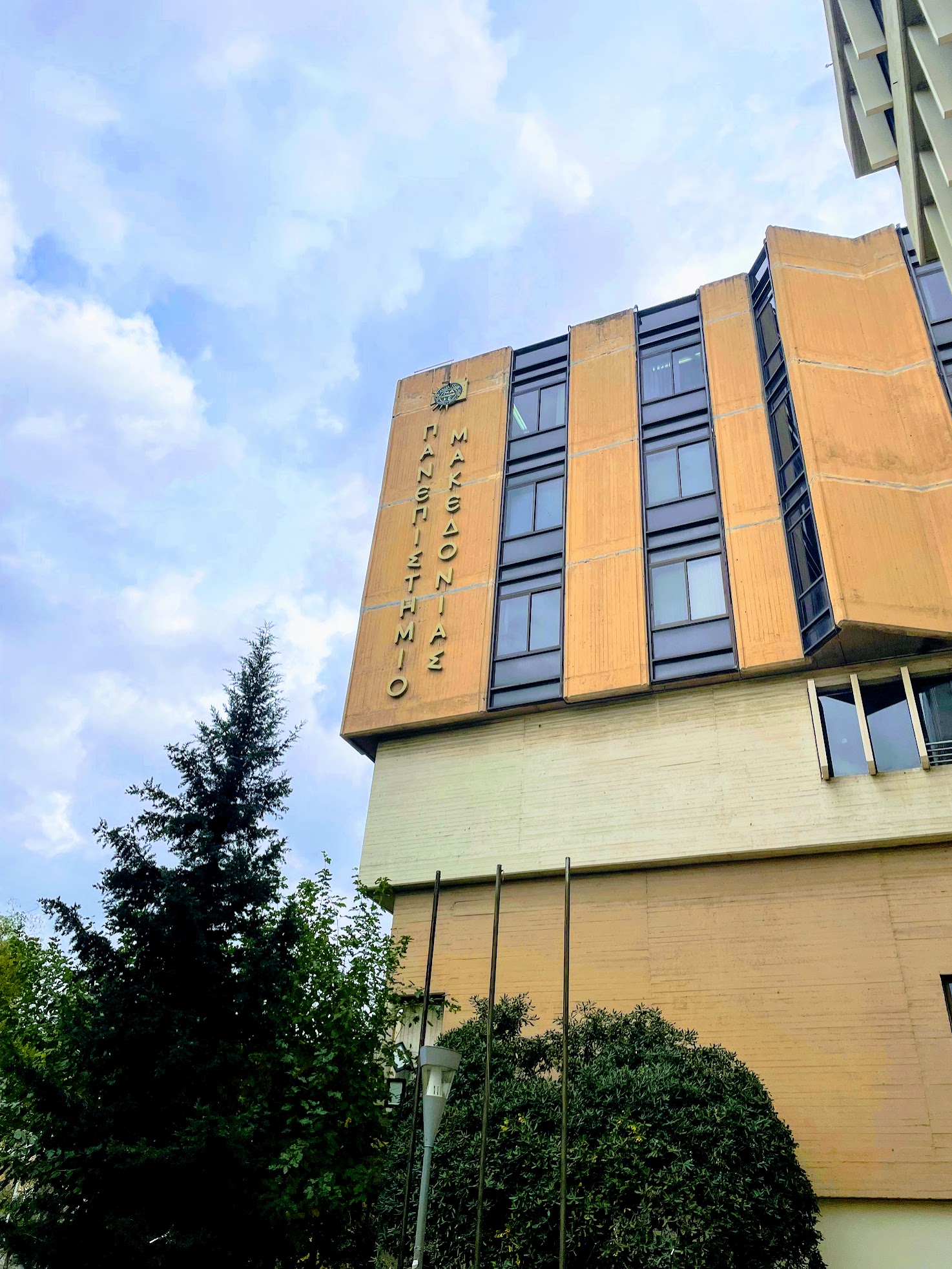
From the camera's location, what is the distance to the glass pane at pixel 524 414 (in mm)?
29141

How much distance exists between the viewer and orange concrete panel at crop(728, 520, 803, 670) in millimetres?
21188

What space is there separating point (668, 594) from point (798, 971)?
9.53m

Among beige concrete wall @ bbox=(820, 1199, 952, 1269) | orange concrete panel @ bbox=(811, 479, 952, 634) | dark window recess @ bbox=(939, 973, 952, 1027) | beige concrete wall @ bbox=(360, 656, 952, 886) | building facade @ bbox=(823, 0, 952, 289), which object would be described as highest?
building facade @ bbox=(823, 0, 952, 289)

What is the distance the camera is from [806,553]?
71.7ft

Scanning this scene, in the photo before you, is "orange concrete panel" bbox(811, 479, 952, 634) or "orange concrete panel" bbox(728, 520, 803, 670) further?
"orange concrete panel" bbox(728, 520, 803, 670)

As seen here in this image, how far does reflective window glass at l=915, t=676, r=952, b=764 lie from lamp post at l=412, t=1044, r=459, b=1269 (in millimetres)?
12384

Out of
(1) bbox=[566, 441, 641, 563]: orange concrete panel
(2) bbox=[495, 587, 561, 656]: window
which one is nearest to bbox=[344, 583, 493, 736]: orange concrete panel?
(2) bbox=[495, 587, 561, 656]: window

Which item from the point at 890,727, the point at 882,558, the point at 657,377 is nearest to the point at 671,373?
the point at 657,377

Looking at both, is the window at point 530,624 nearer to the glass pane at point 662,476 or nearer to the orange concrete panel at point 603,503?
the orange concrete panel at point 603,503

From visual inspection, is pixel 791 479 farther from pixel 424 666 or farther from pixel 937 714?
pixel 424 666

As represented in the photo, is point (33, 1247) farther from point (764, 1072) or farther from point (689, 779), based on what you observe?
point (689, 779)

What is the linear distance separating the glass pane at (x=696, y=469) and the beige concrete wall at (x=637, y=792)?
604 cm

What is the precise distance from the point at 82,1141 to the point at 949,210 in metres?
20.1

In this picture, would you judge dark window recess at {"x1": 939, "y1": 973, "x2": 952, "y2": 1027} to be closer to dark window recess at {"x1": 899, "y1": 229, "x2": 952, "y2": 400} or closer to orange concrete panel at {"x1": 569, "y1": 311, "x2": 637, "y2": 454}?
dark window recess at {"x1": 899, "y1": 229, "x2": 952, "y2": 400}
